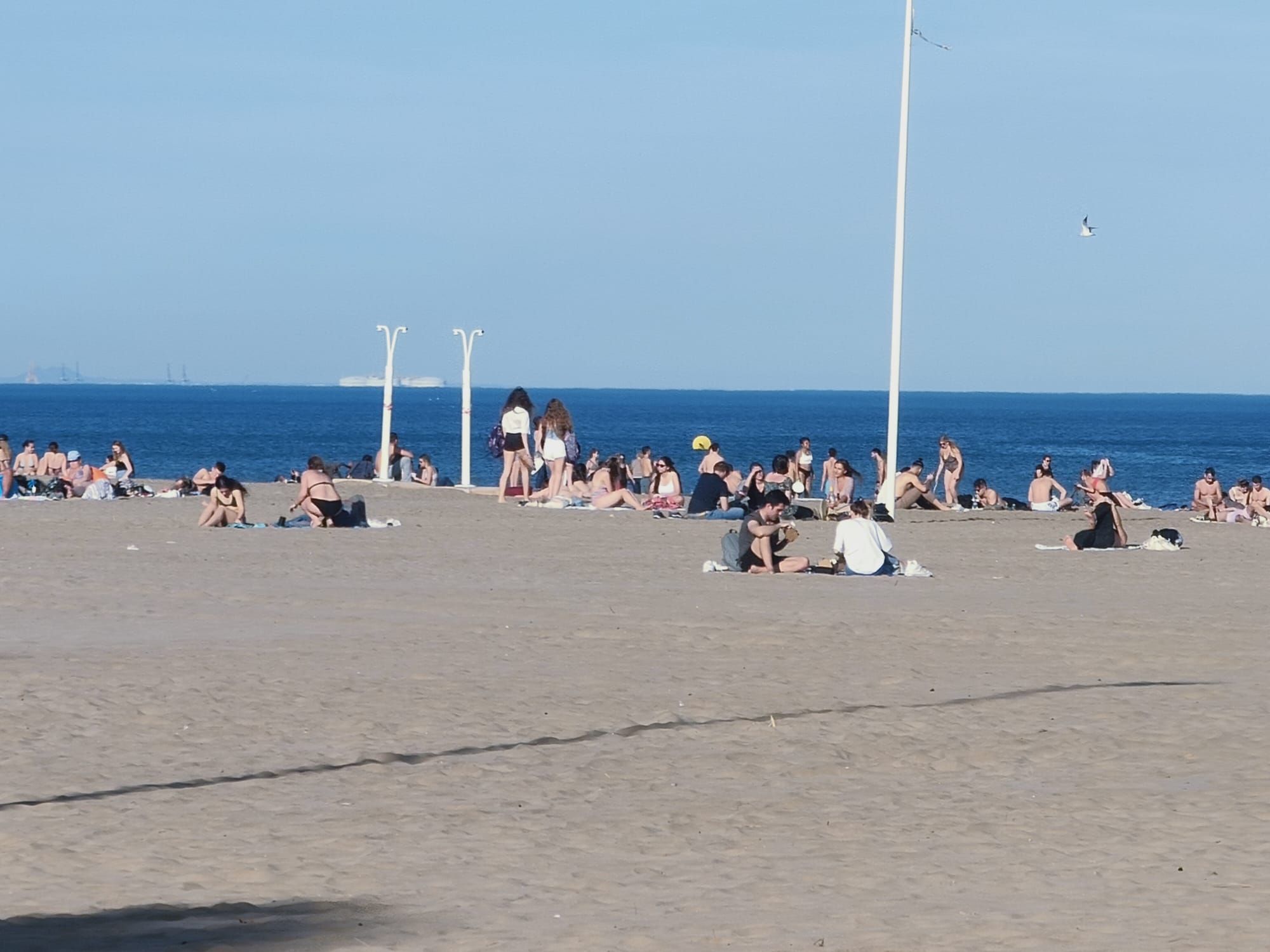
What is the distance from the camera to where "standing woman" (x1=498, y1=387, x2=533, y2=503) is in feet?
87.5

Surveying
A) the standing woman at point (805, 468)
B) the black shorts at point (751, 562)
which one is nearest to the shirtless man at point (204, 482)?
the standing woman at point (805, 468)

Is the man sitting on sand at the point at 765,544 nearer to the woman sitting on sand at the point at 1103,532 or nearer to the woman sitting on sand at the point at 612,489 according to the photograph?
the woman sitting on sand at the point at 1103,532

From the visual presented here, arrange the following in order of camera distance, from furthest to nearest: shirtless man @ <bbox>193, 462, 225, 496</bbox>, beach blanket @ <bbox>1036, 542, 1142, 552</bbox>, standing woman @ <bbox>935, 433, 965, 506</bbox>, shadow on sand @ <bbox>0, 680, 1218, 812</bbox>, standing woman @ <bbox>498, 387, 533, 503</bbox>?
standing woman @ <bbox>935, 433, 965, 506</bbox>, shirtless man @ <bbox>193, 462, 225, 496</bbox>, standing woman @ <bbox>498, 387, 533, 503</bbox>, beach blanket @ <bbox>1036, 542, 1142, 552</bbox>, shadow on sand @ <bbox>0, 680, 1218, 812</bbox>

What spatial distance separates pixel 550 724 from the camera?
941 centimetres

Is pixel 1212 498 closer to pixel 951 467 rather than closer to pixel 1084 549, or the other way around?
pixel 951 467

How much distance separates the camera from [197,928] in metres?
5.71

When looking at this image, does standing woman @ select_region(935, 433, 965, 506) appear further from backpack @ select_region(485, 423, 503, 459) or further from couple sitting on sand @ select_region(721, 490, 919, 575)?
couple sitting on sand @ select_region(721, 490, 919, 575)

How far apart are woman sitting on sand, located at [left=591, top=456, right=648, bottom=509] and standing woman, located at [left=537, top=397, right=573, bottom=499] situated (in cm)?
57

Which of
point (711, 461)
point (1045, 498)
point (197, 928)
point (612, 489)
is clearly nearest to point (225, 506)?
point (612, 489)

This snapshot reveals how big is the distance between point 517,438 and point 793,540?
35.0 ft

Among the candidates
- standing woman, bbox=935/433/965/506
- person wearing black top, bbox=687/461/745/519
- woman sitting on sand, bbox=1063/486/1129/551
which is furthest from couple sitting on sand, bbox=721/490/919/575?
standing woman, bbox=935/433/965/506

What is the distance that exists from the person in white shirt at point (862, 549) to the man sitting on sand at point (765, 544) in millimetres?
380

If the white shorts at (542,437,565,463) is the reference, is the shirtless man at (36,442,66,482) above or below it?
below

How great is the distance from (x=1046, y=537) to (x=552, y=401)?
8216 millimetres
